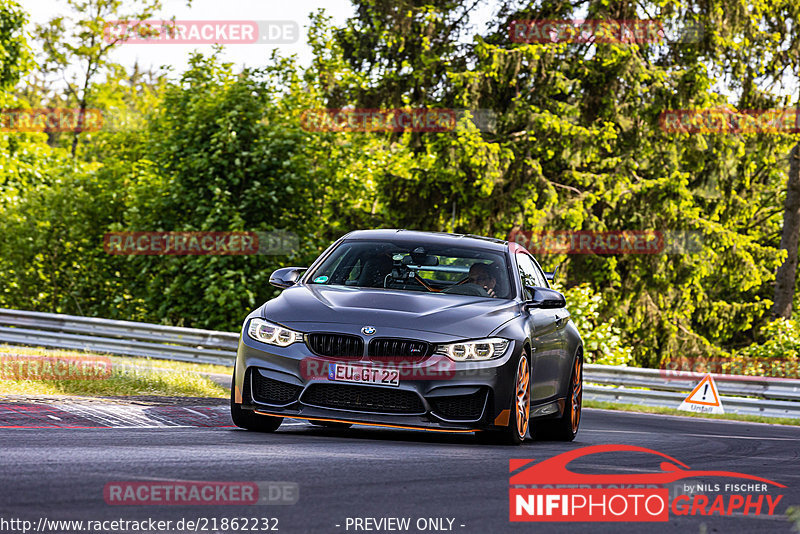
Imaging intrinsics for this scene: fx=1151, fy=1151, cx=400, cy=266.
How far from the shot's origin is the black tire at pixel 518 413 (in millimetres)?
8086

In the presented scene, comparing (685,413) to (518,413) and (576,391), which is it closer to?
(576,391)

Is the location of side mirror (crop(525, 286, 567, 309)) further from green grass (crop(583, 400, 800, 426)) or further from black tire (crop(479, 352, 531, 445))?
green grass (crop(583, 400, 800, 426))

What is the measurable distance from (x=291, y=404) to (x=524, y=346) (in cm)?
172

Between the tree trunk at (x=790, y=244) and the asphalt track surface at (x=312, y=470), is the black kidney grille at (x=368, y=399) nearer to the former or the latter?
the asphalt track surface at (x=312, y=470)

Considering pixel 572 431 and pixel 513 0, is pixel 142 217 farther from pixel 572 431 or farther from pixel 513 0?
pixel 572 431

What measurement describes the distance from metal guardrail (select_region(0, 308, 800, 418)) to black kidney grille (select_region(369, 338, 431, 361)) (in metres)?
13.7

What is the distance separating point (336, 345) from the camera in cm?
776

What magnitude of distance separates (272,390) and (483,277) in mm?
2121

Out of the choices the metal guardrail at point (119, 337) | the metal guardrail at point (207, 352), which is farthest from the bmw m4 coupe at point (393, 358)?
the metal guardrail at point (119, 337)

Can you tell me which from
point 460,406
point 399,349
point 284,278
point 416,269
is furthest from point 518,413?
point 284,278

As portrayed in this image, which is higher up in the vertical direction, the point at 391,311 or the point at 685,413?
the point at 391,311

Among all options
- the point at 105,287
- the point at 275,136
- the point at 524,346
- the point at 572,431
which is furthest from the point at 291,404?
the point at 105,287

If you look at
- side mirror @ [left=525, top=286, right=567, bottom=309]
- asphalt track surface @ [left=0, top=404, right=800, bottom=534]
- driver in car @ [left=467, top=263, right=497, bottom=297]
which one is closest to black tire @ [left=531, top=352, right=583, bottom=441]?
asphalt track surface @ [left=0, top=404, right=800, bottom=534]

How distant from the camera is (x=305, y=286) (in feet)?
29.0
